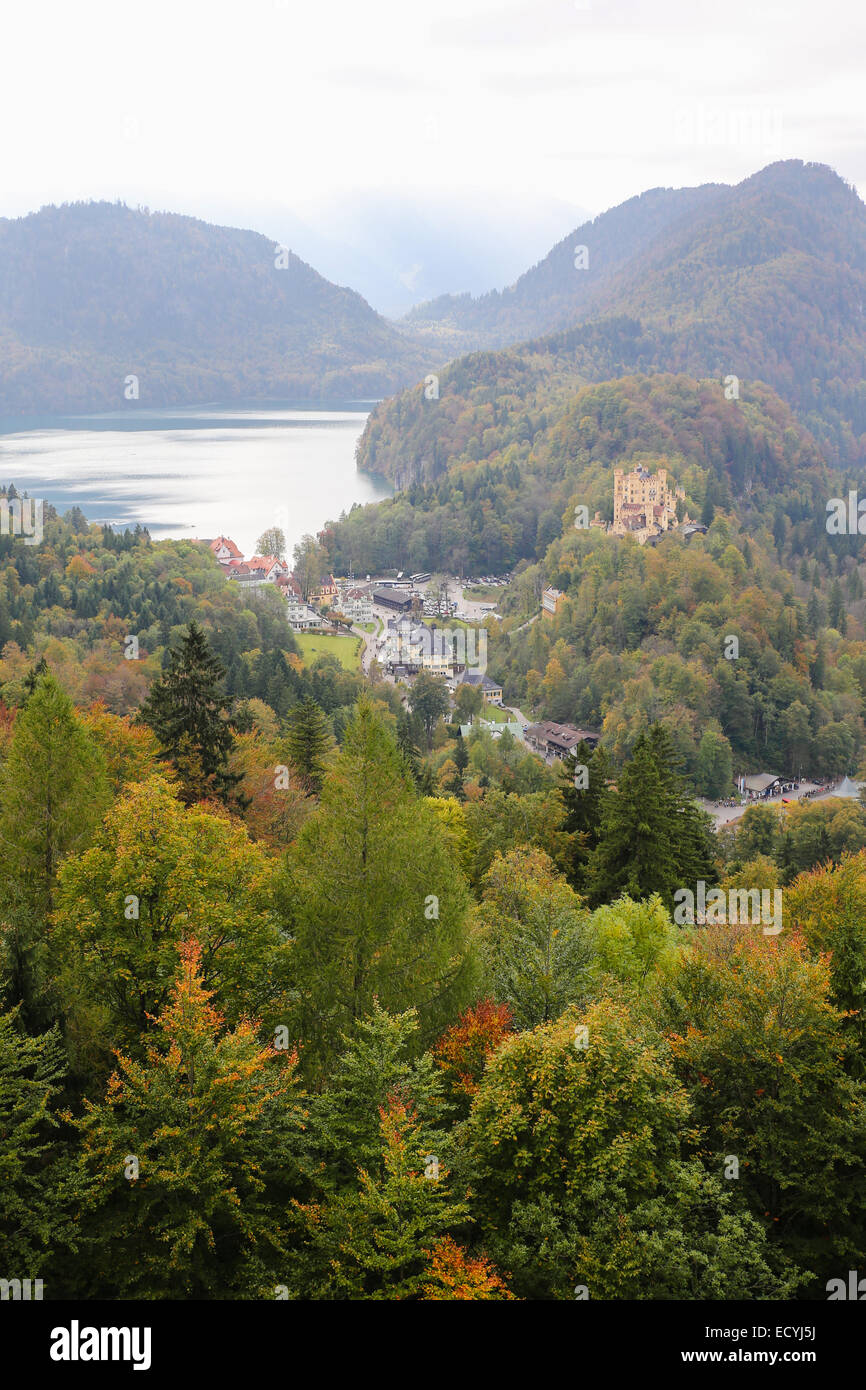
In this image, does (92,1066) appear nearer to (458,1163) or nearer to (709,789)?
(458,1163)

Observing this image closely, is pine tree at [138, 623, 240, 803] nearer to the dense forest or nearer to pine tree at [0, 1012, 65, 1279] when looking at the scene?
pine tree at [0, 1012, 65, 1279]

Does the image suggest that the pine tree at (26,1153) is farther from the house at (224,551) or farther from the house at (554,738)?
the house at (224,551)

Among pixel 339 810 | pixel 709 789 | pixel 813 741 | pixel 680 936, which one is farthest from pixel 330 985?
pixel 813 741

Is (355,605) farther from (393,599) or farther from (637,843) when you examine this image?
(637,843)

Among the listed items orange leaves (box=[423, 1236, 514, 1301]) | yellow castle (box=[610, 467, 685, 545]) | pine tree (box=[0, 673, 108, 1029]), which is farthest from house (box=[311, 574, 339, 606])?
orange leaves (box=[423, 1236, 514, 1301])

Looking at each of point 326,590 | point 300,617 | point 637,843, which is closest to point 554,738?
point 300,617

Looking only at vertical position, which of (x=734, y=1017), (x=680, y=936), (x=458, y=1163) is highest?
(x=734, y=1017)
